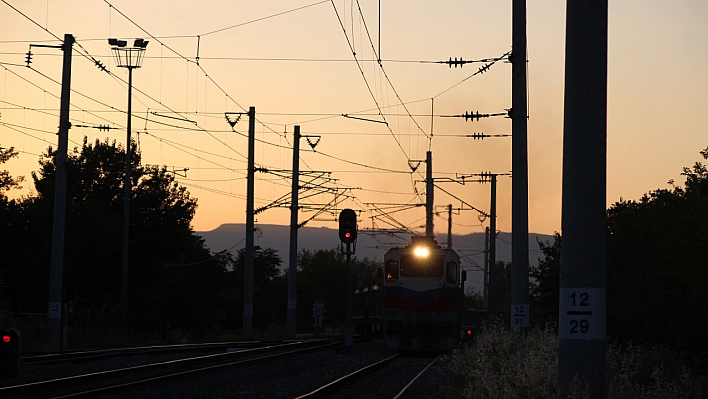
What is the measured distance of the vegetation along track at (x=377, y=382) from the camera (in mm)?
16922

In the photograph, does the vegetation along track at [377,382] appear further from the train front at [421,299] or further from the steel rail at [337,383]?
the train front at [421,299]

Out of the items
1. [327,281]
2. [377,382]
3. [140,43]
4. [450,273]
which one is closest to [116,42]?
[140,43]

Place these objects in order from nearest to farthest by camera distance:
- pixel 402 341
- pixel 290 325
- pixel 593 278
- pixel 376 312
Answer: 1. pixel 593 278
2. pixel 402 341
3. pixel 376 312
4. pixel 290 325

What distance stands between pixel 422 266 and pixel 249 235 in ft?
50.1

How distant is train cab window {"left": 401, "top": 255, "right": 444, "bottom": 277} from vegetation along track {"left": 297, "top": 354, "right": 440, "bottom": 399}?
6.72 meters

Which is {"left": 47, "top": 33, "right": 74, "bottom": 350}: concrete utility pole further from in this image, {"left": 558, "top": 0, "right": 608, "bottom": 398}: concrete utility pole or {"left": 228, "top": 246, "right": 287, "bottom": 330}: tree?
{"left": 228, "top": 246, "right": 287, "bottom": 330}: tree

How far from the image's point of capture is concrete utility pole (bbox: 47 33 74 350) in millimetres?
31266

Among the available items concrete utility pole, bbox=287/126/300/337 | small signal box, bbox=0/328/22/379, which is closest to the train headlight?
concrete utility pole, bbox=287/126/300/337

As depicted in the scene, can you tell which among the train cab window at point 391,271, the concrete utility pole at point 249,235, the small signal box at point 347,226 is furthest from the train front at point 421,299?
the concrete utility pole at point 249,235

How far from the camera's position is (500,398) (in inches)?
467

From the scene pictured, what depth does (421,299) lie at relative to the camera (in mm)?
32094

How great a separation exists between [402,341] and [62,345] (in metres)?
11.8

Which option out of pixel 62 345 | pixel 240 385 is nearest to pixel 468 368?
pixel 240 385

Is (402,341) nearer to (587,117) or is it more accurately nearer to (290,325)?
(290,325)
